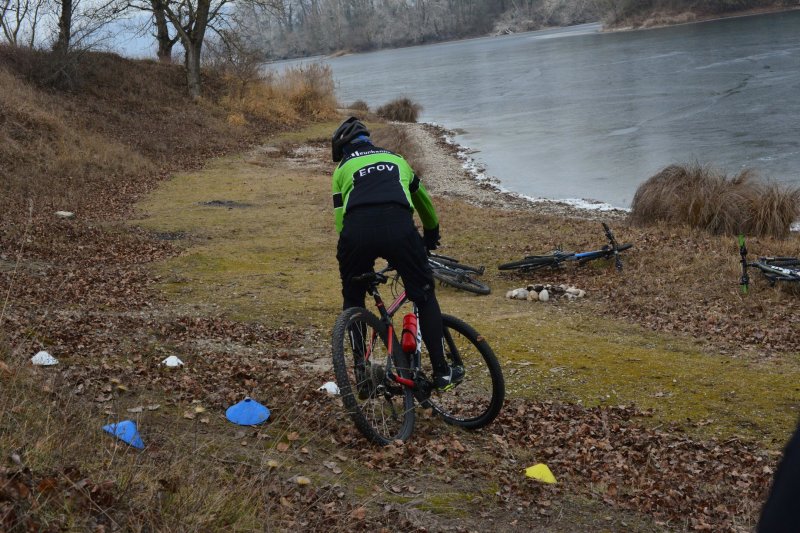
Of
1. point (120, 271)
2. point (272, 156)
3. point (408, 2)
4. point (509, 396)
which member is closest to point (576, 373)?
point (509, 396)

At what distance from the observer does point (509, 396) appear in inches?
304

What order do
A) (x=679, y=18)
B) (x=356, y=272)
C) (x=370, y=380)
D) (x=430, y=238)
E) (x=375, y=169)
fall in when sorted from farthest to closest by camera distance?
1. (x=679, y=18)
2. (x=430, y=238)
3. (x=370, y=380)
4. (x=356, y=272)
5. (x=375, y=169)

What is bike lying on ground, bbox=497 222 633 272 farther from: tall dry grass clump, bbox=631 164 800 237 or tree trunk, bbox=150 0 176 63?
tree trunk, bbox=150 0 176 63

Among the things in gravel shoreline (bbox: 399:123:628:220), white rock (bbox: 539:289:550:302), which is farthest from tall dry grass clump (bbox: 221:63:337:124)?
white rock (bbox: 539:289:550:302)

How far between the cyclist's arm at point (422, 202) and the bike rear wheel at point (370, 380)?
32.2 inches

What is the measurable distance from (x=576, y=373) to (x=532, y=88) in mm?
50393

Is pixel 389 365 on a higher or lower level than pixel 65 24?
lower

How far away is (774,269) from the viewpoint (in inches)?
458

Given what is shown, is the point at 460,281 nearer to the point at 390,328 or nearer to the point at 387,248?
the point at 390,328

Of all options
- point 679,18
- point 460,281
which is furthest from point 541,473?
point 679,18

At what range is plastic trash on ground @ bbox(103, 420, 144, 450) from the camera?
5.16 m

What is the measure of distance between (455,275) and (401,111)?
3651 cm

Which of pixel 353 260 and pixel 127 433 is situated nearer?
pixel 127 433

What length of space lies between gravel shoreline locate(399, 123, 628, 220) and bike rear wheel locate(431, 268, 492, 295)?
361 inches
